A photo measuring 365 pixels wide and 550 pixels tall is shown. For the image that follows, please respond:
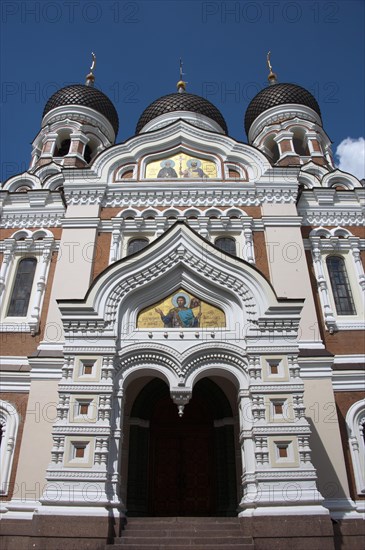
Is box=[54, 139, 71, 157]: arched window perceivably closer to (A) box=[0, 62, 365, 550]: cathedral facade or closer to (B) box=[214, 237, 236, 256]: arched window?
(A) box=[0, 62, 365, 550]: cathedral facade

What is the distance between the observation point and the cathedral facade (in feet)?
24.7

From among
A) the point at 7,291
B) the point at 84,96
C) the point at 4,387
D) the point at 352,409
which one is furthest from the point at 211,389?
the point at 84,96

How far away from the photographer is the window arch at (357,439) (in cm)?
903

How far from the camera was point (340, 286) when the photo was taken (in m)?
11.4

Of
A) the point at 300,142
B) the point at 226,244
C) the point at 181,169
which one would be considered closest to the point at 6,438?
the point at 226,244

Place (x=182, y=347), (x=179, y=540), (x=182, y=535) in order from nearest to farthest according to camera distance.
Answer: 1. (x=179, y=540)
2. (x=182, y=535)
3. (x=182, y=347)

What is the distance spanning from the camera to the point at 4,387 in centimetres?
999

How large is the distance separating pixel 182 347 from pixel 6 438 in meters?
4.08

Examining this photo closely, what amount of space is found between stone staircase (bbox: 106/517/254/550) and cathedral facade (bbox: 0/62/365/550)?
0.82 feet

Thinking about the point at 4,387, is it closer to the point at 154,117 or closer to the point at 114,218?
the point at 114,218

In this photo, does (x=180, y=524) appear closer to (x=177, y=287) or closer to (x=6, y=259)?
(x=177, y=287)

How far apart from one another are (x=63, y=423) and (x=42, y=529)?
4.94 feet

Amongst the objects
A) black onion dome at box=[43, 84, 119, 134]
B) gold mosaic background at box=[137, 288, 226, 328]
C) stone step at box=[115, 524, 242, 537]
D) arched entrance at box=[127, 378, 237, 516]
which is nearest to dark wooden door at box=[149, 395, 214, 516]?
arched entrance at box=[127, 378, 237, 516]

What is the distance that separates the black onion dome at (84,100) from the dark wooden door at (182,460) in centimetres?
1226
